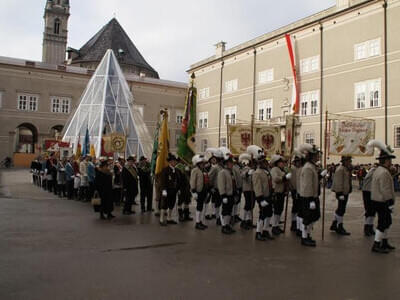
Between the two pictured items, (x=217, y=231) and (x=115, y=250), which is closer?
(x=115, y=250)

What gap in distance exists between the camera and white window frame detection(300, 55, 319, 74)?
103 feet

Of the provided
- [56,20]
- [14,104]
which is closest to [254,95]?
[14,104]

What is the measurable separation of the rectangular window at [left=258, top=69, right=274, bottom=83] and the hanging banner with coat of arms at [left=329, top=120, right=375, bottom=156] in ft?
83.5

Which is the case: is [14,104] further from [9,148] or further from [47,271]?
[47,271]

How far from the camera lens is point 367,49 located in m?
27.6

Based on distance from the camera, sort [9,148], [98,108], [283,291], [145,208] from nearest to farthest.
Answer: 1. [283,291]
2. [145,208]
3. [98,108]
4. [9,148]

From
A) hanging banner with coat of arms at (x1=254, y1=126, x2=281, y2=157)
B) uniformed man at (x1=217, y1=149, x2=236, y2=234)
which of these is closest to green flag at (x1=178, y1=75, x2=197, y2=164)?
uniformed man at (x1=217, y1=149, x2=236, y2=234)

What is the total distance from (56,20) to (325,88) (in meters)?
66.0

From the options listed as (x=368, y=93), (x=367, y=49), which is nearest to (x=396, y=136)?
(x=368, y=93)

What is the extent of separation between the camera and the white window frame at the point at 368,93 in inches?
1053

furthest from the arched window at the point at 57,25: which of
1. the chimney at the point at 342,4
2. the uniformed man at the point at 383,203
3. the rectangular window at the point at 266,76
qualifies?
the uniformed man at the point at 383,203

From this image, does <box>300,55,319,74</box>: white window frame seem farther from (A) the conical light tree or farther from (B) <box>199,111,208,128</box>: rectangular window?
(A) the conical light tree

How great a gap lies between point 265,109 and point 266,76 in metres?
3.14

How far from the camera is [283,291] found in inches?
177
